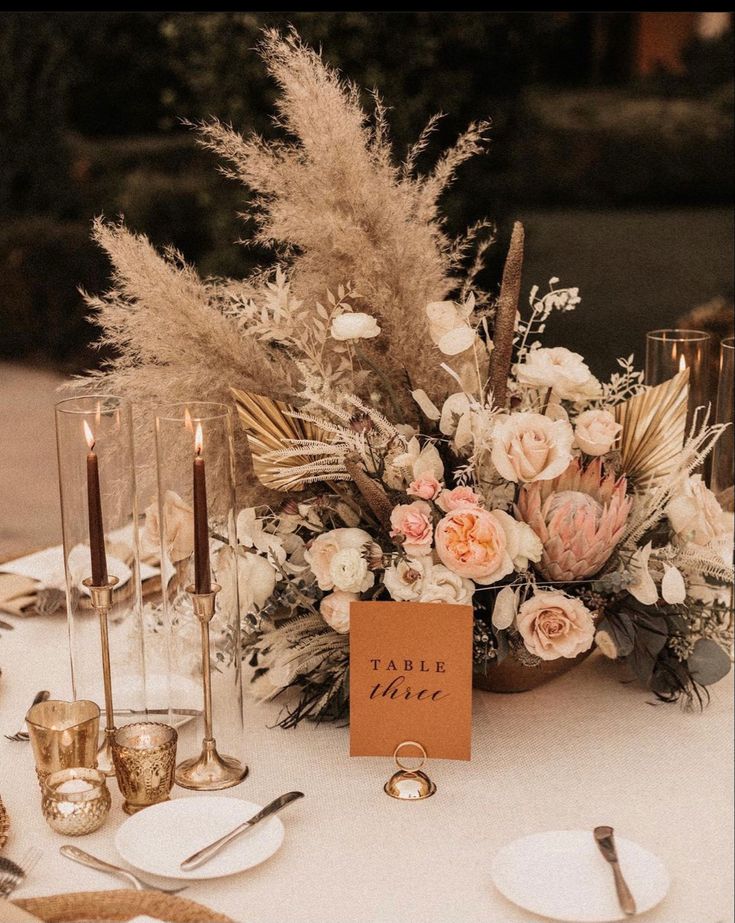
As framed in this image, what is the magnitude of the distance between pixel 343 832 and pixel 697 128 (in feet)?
15.2

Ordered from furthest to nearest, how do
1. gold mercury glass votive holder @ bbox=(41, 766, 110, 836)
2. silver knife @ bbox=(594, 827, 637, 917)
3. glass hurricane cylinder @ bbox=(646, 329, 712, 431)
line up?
glass hurricane cylinder @ bbox=(646, 329, 712, 431), gold mercury glass votive holder @ bbox=(41, 766, 110, 836), silver knife @ bbox=(594, 827, 637, 917)

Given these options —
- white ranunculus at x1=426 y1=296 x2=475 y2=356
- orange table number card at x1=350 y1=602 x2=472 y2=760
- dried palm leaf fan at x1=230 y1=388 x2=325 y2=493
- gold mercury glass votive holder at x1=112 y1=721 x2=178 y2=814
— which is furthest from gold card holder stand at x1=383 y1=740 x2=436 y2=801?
white ranunculus at x1=426 y1=296 x2=475 y2=356

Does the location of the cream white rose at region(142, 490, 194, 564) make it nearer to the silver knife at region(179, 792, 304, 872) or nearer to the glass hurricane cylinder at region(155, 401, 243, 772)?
the glass hurricane cylinder at region(155, 401, 243, 772)

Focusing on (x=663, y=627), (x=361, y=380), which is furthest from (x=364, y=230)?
(x=663, y=627)

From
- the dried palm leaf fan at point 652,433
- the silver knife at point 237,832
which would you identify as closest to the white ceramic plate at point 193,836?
the silver knife at point 237,832

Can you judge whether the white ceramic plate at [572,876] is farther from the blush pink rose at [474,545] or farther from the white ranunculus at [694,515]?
the white ranunculus at [694,515]

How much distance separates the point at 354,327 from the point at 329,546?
0.80 feet

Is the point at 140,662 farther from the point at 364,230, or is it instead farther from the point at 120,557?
the point at 364,230

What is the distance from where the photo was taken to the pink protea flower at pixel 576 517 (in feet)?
3.92

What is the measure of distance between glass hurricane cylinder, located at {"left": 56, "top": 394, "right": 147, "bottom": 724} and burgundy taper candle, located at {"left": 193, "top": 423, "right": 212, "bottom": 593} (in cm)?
11

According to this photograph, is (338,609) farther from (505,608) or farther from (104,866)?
(104,866)

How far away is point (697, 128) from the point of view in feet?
16.6

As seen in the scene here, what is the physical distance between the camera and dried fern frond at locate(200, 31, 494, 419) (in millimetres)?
1295

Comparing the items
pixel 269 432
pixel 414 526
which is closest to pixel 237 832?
pixel 414 526
